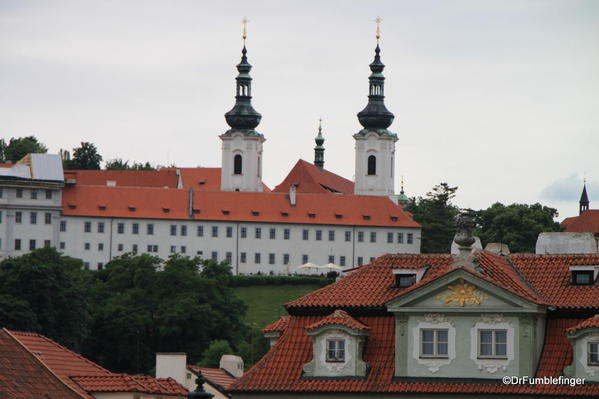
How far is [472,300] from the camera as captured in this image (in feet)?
118

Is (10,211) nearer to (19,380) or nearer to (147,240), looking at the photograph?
(147,240)

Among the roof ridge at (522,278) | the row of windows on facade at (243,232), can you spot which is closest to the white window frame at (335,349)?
the roof ridge at (522,278)

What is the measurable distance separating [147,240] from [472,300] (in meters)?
136

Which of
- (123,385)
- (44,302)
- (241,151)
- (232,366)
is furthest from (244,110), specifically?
(123,385)

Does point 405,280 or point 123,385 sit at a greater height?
point 405,280

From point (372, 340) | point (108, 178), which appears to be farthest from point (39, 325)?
point (108, 178)

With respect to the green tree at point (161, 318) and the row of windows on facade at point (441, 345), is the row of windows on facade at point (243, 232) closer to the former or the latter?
the green tree at point (161, 318)

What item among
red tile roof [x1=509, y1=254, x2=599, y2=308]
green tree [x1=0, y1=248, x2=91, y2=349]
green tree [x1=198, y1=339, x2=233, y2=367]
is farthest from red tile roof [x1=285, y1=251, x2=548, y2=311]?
green tree [x1=0, y1=248, x2=91, y2=349]

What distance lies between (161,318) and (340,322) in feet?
284

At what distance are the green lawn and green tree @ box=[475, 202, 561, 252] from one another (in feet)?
53.5

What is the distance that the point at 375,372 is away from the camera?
36094 mm

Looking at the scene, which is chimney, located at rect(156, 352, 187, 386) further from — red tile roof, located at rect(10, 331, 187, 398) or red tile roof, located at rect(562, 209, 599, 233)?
red tile roof, located at rect(562, 209, 599, 233)

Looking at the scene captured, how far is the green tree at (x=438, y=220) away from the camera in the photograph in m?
171

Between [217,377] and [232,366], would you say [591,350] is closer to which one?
[217,377]
